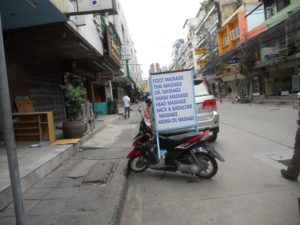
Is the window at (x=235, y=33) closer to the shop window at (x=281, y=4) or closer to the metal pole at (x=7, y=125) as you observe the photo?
the shop window at (x=281, y=4)

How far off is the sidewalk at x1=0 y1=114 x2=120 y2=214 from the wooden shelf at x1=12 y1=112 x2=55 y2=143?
422 mm

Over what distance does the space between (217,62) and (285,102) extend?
22.3 metres

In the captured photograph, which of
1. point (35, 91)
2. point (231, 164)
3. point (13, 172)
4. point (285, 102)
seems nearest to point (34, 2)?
point (13, 172)

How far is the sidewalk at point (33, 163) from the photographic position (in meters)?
5.08

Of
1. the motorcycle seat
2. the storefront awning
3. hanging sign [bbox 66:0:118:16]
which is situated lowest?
the motorcycle seat

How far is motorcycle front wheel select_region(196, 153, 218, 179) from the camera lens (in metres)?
6.18

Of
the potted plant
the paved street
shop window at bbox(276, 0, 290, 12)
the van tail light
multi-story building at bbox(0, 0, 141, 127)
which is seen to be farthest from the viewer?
shop window at bbox(276, 0, 290, 12)

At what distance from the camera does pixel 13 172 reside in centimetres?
329

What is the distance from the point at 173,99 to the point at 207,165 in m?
1.68

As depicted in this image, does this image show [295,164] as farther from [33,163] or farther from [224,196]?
[33,163]

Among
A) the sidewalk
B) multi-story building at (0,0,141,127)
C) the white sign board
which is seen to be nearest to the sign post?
the white sign board

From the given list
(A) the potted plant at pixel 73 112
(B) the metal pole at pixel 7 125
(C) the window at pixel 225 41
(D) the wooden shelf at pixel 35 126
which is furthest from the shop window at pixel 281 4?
(B) the metal pole at pixel 7 125

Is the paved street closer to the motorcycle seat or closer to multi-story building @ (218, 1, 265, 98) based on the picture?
the motorcycle seat

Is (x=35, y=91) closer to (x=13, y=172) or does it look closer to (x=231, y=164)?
(x=231, y=164)
